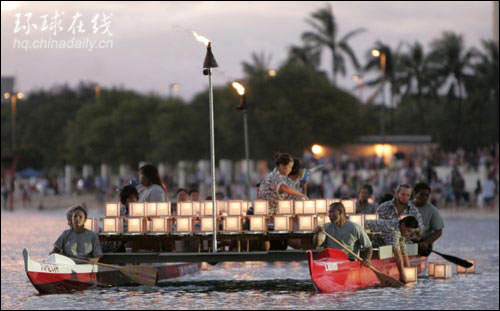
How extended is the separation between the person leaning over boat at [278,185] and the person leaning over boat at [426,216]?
7.47ft

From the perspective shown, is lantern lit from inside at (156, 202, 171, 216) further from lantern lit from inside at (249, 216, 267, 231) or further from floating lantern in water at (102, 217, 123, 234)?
lantern lit from inside at (249, 216, 267, 231)

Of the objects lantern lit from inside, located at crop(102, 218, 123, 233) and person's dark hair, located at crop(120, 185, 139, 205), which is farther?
person's dark hair, located at crop(120, 185, 139, 205)

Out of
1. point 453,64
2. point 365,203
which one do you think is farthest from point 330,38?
point 365,203

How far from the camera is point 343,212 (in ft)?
62.5

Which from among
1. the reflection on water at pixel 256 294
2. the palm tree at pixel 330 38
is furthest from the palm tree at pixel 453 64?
the reflection on water at pixel 256 294

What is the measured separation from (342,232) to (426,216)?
294 cm

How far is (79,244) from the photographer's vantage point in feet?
65.8

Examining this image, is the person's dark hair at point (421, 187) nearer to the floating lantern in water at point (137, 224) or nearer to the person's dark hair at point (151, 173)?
the person's dark hair at point (151, 173)

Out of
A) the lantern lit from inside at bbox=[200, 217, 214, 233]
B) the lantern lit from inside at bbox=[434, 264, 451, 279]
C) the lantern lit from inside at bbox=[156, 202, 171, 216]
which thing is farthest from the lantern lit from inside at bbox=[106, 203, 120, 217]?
the lantern lit from inside at bbox=[434, 264, 451, 279]

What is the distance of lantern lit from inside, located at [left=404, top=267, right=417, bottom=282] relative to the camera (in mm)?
21538

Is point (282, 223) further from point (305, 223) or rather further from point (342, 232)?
point (342, 232)

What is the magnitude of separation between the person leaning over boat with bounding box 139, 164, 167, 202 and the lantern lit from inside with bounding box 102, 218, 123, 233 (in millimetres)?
594

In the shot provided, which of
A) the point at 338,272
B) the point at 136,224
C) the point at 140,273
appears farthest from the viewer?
the point at 140,273

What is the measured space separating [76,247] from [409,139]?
74093 millimetres
